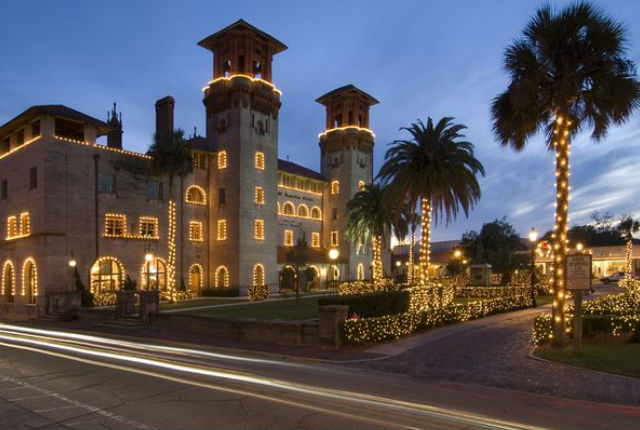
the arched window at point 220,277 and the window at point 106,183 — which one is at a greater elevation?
the window at point 106,183

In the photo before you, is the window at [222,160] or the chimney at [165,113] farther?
the chimney at [165,113]

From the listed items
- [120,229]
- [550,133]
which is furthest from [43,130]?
[550,133]

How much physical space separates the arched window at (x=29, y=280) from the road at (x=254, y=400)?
28.8m

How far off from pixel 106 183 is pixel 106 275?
8.31m

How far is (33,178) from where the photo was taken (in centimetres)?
3953

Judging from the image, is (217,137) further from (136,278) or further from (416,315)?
(416,315)

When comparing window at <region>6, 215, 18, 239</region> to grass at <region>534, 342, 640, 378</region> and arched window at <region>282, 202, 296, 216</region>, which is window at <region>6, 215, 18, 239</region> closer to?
arched window at <region>282, 202, 296, 216</region>

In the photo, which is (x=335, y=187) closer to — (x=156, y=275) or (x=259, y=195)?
(x=259, y=195)

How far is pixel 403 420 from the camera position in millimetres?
8266

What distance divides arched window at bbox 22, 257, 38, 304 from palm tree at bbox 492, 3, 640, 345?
4005 centimetres

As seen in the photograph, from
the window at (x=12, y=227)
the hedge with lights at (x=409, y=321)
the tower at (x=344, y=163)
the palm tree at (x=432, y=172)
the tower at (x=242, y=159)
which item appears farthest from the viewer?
the tower at (x=344, y=163)

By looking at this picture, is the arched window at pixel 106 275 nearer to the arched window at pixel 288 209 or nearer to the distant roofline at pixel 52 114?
the distant roofline at pixel 52 114

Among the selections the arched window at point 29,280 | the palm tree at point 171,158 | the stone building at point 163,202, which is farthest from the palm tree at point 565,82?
the arched window at point 29,280

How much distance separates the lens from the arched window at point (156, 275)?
44156 millimetres
